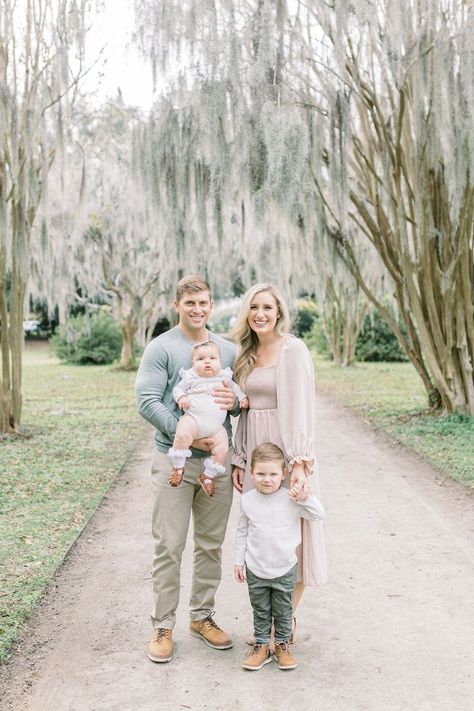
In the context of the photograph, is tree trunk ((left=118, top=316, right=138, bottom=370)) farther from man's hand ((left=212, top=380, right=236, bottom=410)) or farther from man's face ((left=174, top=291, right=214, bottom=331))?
man's hand ((left=212, top=380, right=236, bottom=410))

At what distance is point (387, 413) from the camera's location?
35.3ft

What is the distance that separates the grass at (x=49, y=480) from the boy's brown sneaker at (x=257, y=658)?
41.1 inches

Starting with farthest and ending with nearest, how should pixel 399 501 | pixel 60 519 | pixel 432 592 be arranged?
pixel 399 501 < pixel 60 519 < pixel 432 592

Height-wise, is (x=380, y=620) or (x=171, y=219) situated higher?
(x=171, y=219)

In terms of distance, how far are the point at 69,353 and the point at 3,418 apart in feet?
54.5

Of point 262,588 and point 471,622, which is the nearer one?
point 262,588

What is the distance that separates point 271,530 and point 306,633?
0.66 m

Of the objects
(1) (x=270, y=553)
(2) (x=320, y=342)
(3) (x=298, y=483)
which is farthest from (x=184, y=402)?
(2) (x=320, y=342)

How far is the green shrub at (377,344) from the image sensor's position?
2417 centimetres

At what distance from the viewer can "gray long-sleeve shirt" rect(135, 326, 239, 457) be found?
120 inches

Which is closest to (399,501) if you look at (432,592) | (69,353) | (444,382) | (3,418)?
(432,592)

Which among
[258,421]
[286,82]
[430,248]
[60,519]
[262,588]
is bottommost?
[60,519]

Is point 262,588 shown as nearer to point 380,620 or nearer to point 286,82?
point 380,620

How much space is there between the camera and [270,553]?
9.54 feet
